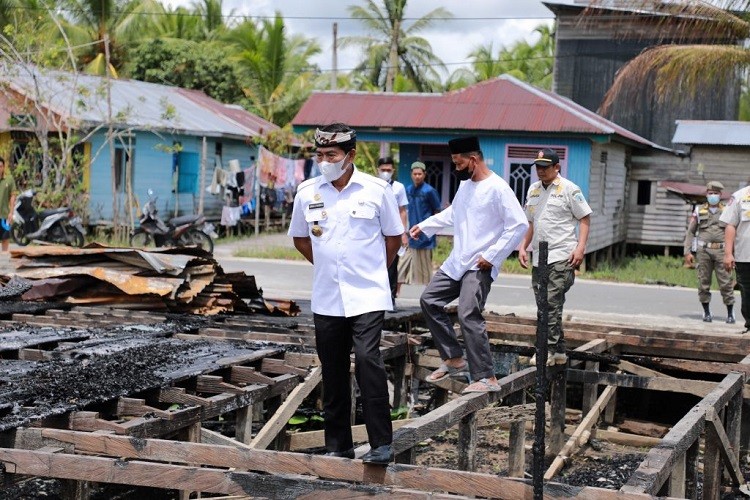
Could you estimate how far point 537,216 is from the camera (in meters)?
8.12

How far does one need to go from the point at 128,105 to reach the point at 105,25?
1249 cm

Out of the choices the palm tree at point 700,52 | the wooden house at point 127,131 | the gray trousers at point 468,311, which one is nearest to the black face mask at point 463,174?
the gray trousers at point 468,311

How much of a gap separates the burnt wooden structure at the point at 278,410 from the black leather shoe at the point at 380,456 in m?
0.05

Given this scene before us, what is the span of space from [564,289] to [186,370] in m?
2.97

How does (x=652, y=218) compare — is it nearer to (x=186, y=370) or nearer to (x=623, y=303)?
(x=623, y=303)

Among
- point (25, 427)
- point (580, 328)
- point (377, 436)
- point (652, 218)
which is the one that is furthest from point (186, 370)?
point (652, 218)

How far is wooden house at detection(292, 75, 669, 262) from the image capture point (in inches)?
893

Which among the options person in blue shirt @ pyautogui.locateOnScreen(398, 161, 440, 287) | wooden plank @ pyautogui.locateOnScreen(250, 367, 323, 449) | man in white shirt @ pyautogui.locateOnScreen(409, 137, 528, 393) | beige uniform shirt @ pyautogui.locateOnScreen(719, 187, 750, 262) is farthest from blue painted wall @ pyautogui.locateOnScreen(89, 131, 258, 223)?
man in white shirt @ pyautogui.locateOnScreen(409, 137, 528, 393)

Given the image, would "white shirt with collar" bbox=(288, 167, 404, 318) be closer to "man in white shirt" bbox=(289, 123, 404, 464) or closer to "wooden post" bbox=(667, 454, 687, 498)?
"man in white shirt" bbox=(289, 123, 404, 464)

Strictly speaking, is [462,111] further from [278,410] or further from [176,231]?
[278,410]

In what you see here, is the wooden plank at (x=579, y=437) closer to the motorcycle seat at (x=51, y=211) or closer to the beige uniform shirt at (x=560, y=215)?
the beige uniform shirt at (x=560, y=215)

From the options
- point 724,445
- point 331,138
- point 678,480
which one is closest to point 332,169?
point 331,138

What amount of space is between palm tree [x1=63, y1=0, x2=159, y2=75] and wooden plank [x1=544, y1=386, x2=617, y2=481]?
2730 centimetres

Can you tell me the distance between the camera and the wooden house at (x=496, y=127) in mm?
22672
